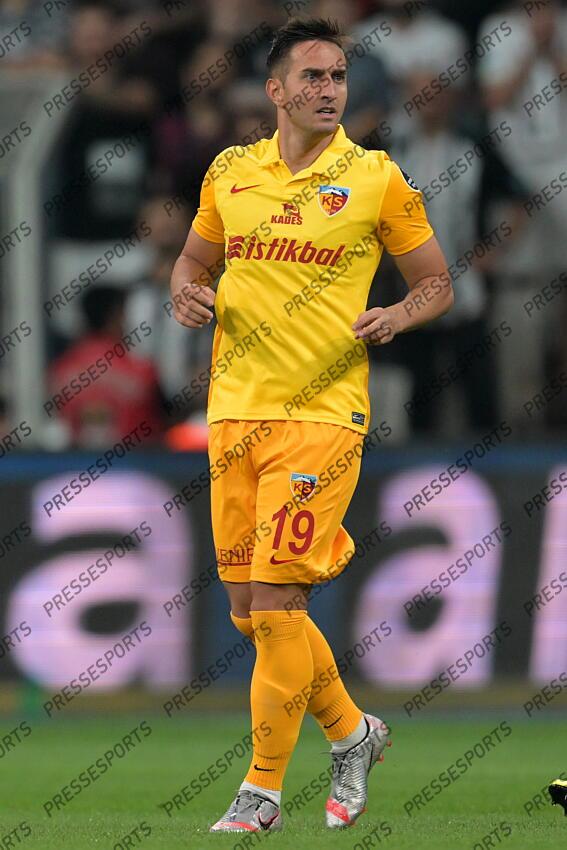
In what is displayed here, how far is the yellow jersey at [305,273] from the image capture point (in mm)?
5949

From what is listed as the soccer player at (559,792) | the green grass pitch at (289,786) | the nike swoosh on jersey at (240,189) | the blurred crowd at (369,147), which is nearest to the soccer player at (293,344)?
the nike swoosh on jersey at (240,189)

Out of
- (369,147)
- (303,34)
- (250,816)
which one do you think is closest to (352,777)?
(250,816)

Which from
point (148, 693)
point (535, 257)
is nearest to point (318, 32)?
point (148, 693)

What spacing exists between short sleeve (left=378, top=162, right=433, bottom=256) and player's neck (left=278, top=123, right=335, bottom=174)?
0.88ft

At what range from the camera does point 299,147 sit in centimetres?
602

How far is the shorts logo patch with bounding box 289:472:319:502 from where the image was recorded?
5.85 meters

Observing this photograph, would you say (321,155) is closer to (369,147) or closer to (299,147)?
(299,147)

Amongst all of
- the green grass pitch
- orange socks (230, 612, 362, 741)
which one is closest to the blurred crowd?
the green grass pitch

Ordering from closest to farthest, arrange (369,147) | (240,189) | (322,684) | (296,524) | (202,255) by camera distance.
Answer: (296,524) → (240,189) → (322,684) → (202,255) → (369,147)

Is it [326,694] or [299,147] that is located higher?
[299,147]

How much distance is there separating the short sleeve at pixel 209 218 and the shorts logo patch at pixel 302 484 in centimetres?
101

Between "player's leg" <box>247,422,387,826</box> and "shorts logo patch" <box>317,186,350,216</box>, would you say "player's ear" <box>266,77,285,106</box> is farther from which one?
"player's leg" <box>247,422,387,826</box>

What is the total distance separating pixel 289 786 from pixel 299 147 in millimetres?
3064

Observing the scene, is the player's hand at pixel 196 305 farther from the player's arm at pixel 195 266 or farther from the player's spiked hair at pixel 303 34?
the player's spiked hair at pixel 303 34
